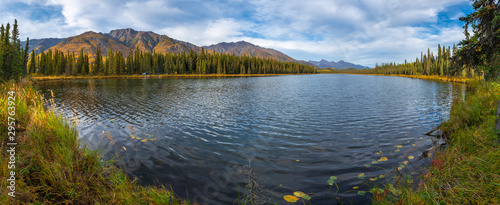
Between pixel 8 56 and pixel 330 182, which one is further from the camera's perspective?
pixel 8 56

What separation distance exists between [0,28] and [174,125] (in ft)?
304

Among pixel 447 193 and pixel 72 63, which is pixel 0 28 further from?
pixel 447 193

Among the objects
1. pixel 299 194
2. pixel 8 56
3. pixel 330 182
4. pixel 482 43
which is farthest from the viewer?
pixel 8 56

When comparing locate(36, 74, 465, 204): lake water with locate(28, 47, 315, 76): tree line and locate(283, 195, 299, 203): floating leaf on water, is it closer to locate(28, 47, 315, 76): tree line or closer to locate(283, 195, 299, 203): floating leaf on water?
locate(283, 195, 299, 203): floating leaf on water

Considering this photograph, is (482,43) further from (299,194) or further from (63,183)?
(63,183)

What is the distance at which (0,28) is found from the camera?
2638 inches

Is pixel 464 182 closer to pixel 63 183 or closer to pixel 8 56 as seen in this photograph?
pixel 63 183

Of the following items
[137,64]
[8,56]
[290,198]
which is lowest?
[290,198]

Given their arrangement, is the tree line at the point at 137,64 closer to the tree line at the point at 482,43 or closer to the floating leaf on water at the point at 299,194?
the tree line at the point at 482,43

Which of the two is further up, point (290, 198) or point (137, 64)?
point (137, 64)

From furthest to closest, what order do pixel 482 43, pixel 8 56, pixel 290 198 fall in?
pixel 8 56 < pixel 482 43 < pixel 290 198

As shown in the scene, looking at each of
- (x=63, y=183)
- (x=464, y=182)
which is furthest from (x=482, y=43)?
(x=63, y=183)

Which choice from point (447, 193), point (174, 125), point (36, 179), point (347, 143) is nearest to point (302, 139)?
point (347, 143)

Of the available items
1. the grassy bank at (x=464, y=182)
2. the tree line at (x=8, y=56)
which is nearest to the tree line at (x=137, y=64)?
the tree line at (x=8, y=56)
